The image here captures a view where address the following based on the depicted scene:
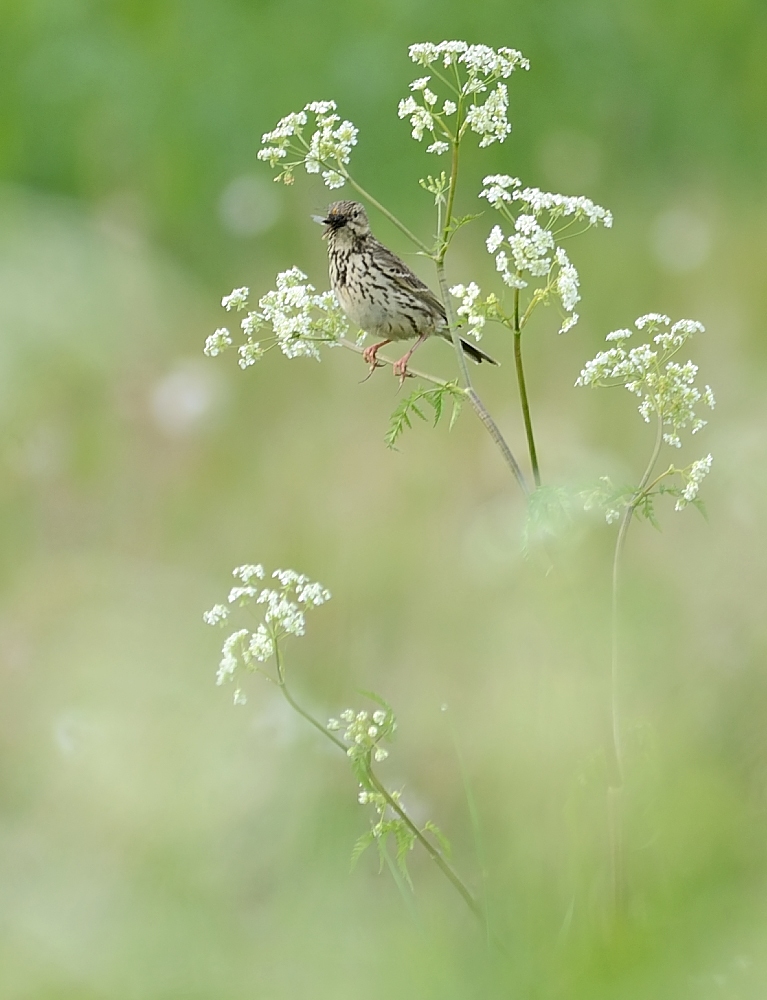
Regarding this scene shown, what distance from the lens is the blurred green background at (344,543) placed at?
1.14 metres

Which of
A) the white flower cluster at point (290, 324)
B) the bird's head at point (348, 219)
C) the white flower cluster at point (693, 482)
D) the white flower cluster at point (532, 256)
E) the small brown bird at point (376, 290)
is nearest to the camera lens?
the white flower cluster at point (532, 256)

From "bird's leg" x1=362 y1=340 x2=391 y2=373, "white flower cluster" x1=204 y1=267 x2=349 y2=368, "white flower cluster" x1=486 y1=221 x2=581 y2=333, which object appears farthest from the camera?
"bird's leg" x1=362 y1=340 x2=391 y2=373

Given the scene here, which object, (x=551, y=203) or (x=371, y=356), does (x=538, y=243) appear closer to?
(x=551, y=203)

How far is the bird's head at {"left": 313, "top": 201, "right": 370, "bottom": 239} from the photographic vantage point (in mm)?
2982

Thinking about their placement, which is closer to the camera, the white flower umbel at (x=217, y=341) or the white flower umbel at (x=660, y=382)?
the white flower umbel at (x=660, y=382)

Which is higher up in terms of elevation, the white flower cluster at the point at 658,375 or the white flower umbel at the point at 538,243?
the white flower umbel at the point at 538,243

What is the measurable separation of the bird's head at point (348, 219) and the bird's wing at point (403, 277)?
0.22 feet

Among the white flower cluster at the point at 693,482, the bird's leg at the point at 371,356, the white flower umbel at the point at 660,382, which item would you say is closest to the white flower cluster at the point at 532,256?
the white flower umbel at the point at 660,382

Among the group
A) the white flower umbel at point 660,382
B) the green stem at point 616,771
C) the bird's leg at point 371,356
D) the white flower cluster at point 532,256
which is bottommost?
the green stem at point 616,771

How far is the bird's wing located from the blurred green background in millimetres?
460

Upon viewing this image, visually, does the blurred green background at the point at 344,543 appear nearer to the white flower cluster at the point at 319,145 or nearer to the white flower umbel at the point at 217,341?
the white flower umbel at the point at 217,341

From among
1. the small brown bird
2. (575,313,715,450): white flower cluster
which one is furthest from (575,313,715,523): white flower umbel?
the small brown bird

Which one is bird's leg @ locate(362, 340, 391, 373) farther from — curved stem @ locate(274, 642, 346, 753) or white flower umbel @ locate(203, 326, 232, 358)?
curved stem @ locate(274, 642, 346, 753)

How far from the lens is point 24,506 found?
3.83 metres
